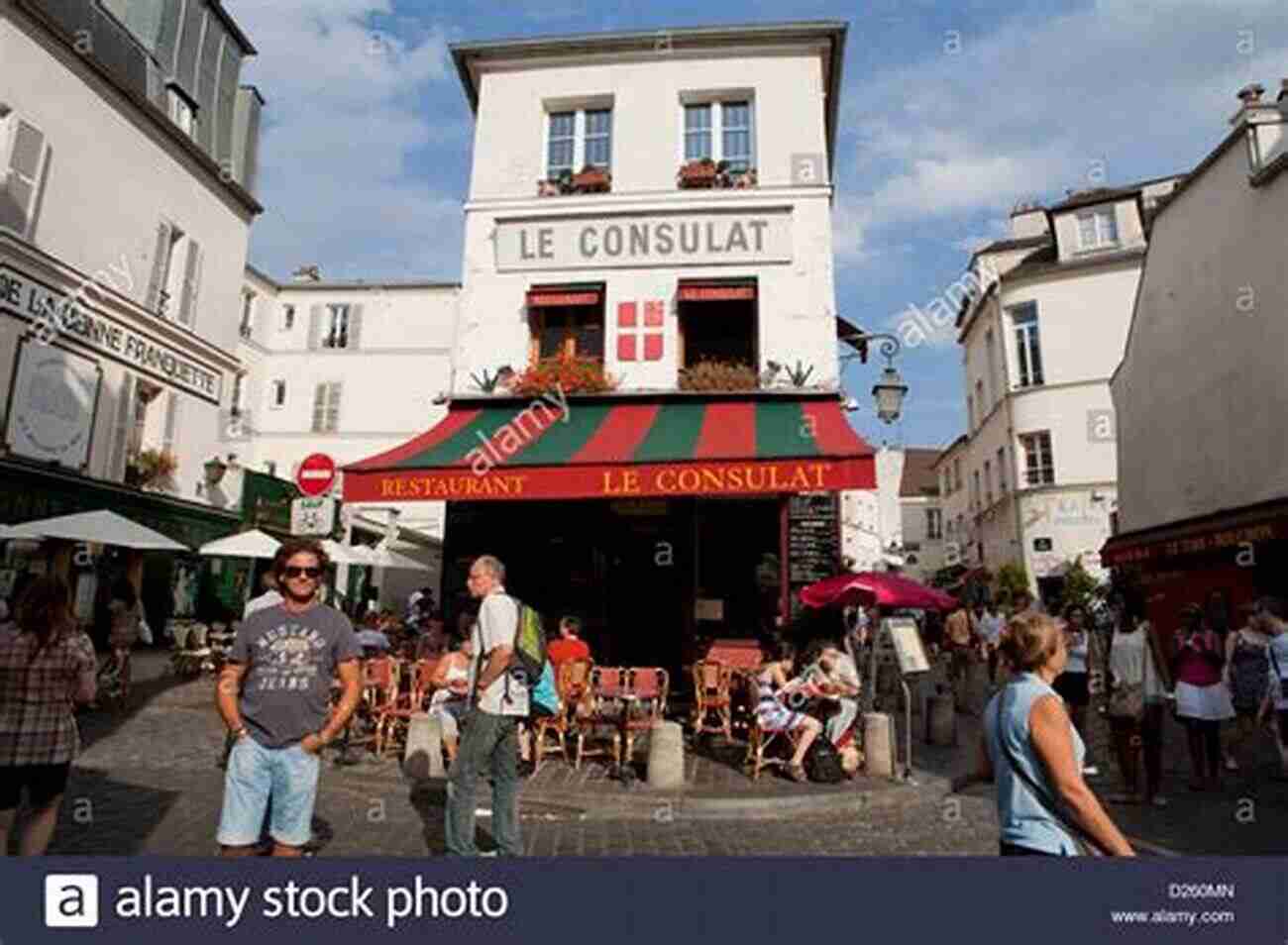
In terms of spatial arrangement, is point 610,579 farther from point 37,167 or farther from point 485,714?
point 37,167

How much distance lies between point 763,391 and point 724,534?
2.03 meters

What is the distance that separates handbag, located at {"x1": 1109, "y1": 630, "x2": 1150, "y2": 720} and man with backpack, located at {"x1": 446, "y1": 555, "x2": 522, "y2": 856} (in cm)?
507

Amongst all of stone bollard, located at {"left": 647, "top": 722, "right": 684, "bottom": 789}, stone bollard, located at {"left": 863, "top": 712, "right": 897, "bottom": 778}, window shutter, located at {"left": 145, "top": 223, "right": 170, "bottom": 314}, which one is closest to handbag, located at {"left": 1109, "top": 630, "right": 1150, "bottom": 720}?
stone bollard, located at {"left": 863, "top": 712, "right": 897, "bottom": 778}

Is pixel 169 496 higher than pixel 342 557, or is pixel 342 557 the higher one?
pixel 169 496

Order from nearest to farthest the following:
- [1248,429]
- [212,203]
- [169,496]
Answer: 1. [1248,429]
2. [169,496]
3. [212,203]

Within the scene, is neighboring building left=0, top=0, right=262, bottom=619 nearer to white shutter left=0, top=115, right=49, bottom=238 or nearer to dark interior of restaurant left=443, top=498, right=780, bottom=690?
white shutter left=0, top=115, right=49, bottom=238

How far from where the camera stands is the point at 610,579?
11.7 m

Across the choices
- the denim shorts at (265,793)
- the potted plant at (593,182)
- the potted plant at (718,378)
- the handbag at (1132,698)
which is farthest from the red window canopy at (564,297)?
the denim shorts at (265,793)

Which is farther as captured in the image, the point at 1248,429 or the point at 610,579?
the point at 1248,429

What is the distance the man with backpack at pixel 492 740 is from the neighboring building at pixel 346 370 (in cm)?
2432

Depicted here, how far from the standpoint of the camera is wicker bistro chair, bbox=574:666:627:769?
25.8 ft

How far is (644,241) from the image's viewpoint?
487 inches

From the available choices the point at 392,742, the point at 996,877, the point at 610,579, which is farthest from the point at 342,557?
the point at 996,877

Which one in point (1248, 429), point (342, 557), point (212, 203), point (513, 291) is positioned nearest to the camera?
point (513, 291)
